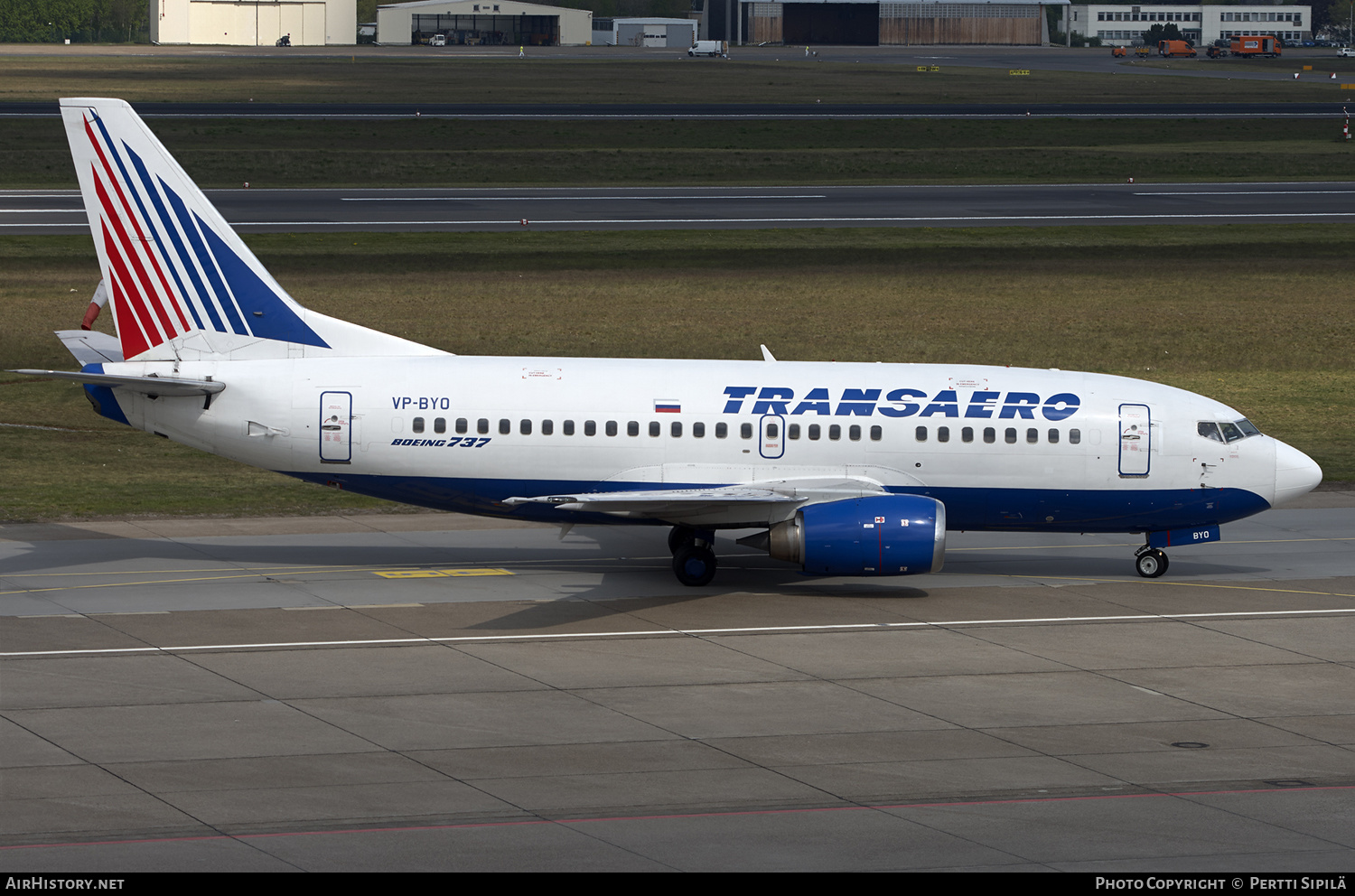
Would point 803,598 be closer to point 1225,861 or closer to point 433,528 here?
point 433,528

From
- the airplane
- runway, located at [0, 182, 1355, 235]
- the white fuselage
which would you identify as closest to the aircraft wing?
the airplane

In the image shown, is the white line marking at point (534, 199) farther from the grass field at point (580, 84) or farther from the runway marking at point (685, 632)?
the runway marking at point (685, 632)

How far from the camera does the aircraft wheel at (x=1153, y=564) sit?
119 feet

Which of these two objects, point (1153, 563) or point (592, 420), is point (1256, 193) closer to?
point (1153, 563)

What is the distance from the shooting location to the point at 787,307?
66438mm

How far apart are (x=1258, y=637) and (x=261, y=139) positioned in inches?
3604

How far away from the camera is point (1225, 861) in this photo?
65.3 ft

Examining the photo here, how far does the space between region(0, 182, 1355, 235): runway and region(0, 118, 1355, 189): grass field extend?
12.3ft

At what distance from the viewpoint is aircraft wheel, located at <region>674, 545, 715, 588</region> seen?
34.6 m

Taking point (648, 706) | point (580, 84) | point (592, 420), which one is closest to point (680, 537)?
point (592, 420)

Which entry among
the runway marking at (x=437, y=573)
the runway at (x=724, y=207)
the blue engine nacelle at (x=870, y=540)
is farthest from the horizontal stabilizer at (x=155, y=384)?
the runway at (x=724, y=207)

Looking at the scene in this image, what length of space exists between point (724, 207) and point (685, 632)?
6124 centimetres

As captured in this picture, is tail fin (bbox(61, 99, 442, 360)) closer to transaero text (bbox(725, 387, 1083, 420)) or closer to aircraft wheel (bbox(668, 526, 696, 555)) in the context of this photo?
aircraft wheel (bbox(668, 526, 696, 555))

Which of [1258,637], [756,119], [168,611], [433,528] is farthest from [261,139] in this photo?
[1258,637]
